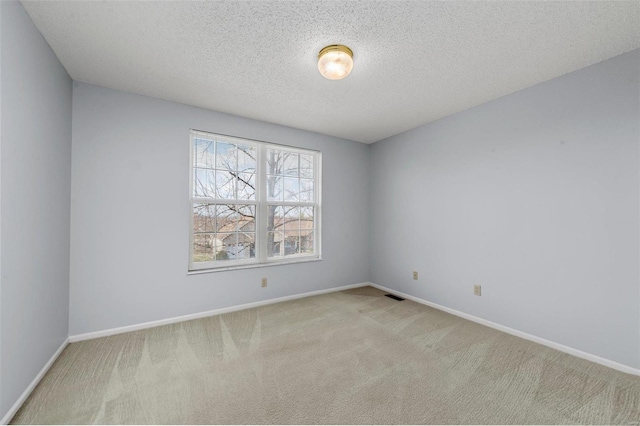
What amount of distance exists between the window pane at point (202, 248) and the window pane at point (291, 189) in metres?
1.23

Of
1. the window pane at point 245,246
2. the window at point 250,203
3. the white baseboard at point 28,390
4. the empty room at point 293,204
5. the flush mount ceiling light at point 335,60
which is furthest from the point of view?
the window pane at point 245,246

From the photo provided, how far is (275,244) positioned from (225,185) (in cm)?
→ 109

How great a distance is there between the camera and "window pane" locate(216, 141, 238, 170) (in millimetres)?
3338

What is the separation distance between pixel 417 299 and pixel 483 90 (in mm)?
2722

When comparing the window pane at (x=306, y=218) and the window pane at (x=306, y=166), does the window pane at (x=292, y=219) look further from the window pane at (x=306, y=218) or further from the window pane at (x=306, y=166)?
the window pane at (x=306, y=166)

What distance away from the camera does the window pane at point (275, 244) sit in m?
3.73

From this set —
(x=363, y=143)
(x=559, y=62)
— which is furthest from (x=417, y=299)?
(x=559, y=62)

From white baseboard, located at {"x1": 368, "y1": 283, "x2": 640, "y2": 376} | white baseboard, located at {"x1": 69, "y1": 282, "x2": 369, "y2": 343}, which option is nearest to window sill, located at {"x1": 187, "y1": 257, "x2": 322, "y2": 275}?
white baseboard, located at {"x1": 69, "y1": 282, "x2": 369, "y2": 343}

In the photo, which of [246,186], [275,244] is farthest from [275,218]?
[246,186]

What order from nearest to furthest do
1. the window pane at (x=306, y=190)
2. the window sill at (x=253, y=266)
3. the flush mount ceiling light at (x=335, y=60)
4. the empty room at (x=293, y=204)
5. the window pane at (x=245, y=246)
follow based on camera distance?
the empty room at (x=293, y=204) → the flush mount ceiling light at (x=335, y=60) → the window sill at (x=253, y=266) → the window pane at (x=245, y=246) → the window pane at (x=306, y=190)

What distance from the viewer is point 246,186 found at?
11.6ft

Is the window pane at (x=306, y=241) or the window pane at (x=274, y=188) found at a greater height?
the window pane at (x=274, y=188)

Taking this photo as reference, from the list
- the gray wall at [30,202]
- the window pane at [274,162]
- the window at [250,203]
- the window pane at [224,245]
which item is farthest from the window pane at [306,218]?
the gray wall at [30,202]

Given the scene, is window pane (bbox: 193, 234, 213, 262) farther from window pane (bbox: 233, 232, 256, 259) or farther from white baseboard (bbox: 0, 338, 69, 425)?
white baseboard (bbox: 0, 338, 69, 425)
